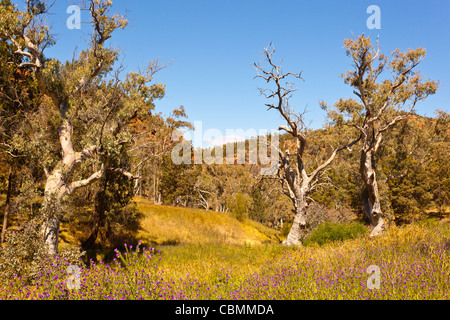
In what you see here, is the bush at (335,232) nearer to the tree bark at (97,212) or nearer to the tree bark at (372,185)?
the tree bark at (372,185)

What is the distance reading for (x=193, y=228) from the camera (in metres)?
24.1

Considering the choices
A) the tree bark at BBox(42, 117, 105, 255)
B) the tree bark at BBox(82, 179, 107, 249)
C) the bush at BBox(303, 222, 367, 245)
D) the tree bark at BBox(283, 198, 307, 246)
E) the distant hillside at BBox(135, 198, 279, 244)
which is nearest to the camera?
the tree bark at BBox(42, 117, 105, 255)

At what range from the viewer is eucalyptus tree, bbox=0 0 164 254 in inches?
472

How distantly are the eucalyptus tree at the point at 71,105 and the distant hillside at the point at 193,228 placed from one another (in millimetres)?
7797

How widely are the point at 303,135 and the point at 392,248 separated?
38.3 ft

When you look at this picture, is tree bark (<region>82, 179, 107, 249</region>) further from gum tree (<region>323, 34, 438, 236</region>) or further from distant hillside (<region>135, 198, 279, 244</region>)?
gum tree (<region>323, 34, 438, 236</region>)

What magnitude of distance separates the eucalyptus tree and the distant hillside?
780 centimetres

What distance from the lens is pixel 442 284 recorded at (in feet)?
18.0

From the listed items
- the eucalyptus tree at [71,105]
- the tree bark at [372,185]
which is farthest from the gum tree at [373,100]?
the eucalyptus tree at [71,105]

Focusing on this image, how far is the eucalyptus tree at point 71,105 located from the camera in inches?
472

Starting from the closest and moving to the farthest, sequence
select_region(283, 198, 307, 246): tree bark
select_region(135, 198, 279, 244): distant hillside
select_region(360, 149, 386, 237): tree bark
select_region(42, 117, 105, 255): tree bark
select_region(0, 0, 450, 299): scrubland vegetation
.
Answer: select_region(0, 0, 450, 299): scrubland vegetation < select_region(42, 117, 105, 255): tree bark < select_region(283, 198, 307, 246): tree bark < select_region(360, 149, 386, 237): tree bark < select_region(135, 198, 279, 244): distant hillside

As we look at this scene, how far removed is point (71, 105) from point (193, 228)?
1429 centimetres

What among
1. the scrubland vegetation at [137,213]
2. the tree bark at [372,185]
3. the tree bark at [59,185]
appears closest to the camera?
the scrubland vegetation at [137,213]

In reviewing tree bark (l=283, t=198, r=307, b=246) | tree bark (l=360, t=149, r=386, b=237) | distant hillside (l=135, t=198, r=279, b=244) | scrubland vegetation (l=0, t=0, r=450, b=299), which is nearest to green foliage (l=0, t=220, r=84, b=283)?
scrubland vegetation (l=0, t=0, r=450, b=299)
